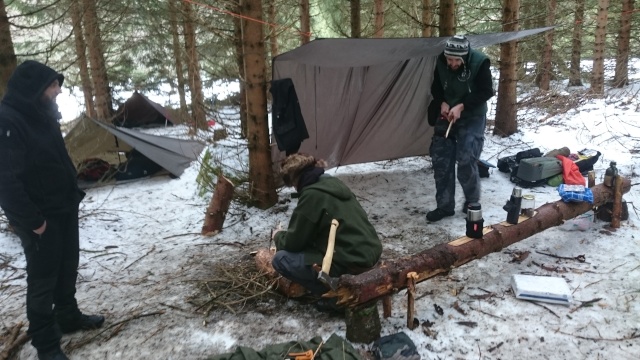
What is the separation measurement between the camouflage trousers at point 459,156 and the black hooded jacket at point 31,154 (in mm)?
3369

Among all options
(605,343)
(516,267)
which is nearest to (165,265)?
(516,267)

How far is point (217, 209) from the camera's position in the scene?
4.57 meters

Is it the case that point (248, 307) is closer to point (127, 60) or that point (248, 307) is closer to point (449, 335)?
point (449, 335)

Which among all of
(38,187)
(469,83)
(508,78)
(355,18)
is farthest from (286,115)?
(355,18)

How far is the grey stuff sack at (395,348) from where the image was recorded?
7.97 ft

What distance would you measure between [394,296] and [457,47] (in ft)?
7.74

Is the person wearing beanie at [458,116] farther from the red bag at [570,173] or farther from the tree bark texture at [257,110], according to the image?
the tree bark texture at [257,110]

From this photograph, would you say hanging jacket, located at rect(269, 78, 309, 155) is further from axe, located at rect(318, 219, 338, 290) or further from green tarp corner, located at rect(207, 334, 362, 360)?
green tarp corner, located at rect(207, 334, 362, 360)

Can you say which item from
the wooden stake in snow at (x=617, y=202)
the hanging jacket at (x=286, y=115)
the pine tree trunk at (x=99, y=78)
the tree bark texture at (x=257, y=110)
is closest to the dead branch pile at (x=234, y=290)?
the tree bark texture at (x=257, y=110)

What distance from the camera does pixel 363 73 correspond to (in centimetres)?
547

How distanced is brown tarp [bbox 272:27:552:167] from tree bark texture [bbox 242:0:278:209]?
0.82 ft

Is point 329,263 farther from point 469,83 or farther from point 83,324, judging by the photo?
point 469,83

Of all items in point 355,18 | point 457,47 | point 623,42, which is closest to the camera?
point 457,47

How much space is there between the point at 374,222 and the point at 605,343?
2437 mm
